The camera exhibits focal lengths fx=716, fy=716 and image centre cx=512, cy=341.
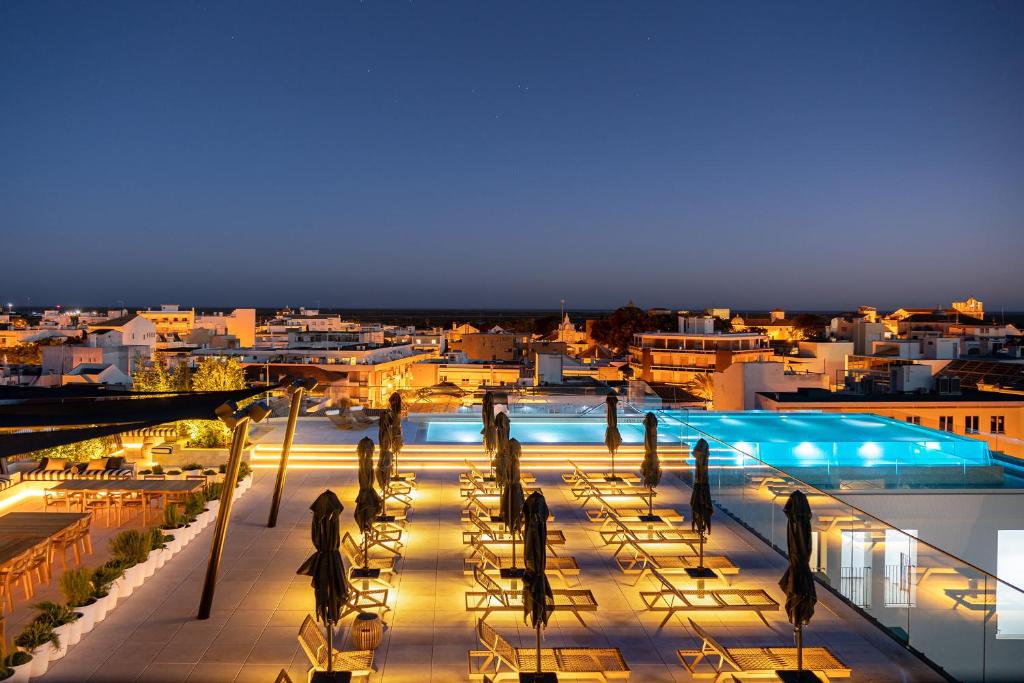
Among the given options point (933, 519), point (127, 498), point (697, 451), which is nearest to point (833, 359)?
point (933, 519)

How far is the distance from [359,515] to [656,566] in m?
4.18

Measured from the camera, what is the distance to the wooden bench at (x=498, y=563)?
9.80 meters

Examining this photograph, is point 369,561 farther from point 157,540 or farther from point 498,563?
point 157,540

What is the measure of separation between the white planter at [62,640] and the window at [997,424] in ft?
112

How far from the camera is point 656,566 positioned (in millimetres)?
10000

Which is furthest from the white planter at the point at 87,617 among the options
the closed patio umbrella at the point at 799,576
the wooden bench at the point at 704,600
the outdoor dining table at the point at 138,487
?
the closed patio umbrella at the point at 799,576

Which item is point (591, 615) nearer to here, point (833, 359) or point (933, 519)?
point (933, 519)

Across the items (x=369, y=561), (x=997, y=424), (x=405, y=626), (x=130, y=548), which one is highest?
(x=130, y=548)

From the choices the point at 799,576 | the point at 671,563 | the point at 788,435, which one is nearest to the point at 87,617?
the point at 671,563

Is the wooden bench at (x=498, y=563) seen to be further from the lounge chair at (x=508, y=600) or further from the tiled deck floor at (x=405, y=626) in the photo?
the lounge chair at (x=508, y=600)

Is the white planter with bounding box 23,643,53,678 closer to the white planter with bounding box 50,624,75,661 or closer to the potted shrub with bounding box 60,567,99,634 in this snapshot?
the white planter with bounding box 50,624,75,661

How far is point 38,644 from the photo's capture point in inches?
286

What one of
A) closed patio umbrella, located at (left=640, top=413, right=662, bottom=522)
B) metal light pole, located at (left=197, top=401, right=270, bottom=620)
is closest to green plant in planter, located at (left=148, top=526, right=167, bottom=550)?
metal light pole, located at (left=197, top=401, right=270, bottom=620)

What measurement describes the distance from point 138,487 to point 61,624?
5.05 metres
